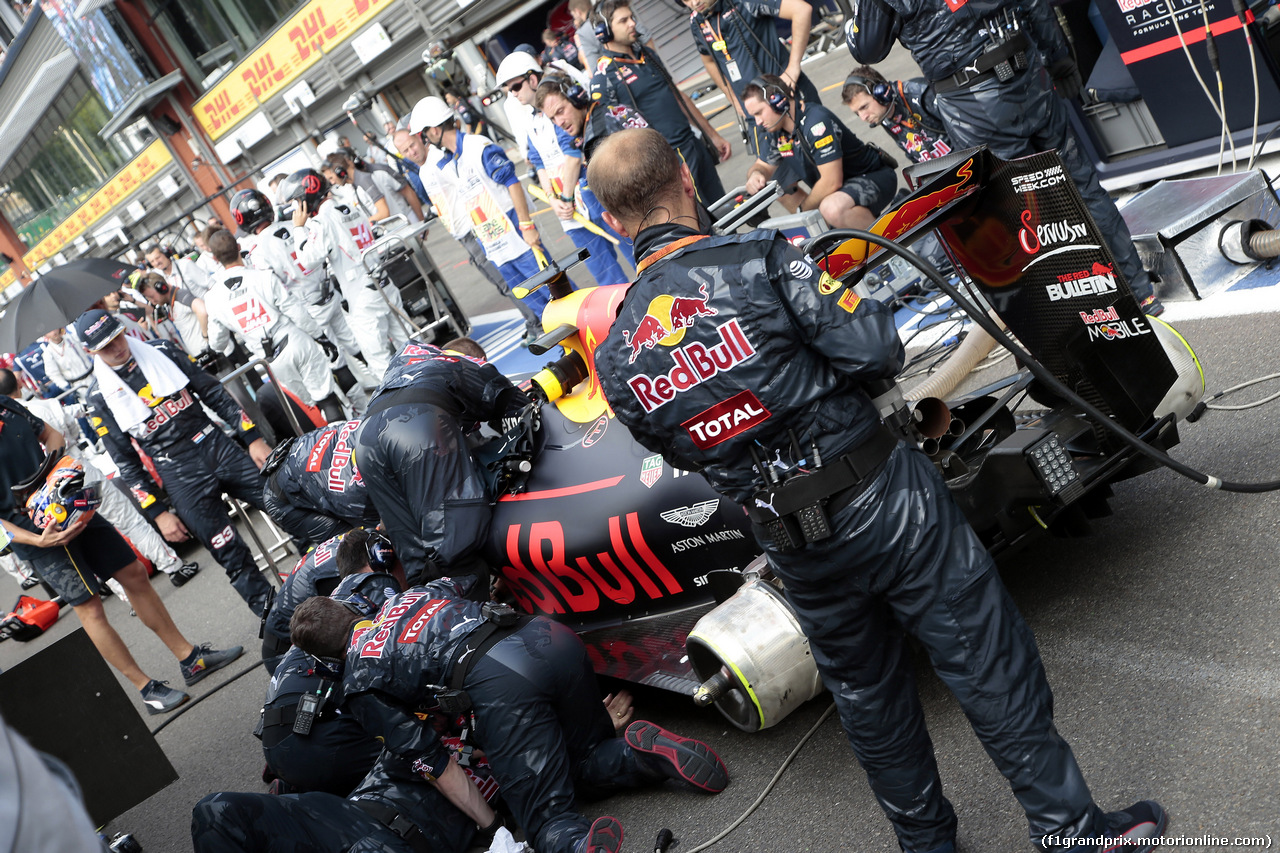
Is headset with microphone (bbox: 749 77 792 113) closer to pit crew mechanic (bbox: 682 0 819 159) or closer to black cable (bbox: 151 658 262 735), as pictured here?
pit crew mechanic (bbox: 682 0 819 159)

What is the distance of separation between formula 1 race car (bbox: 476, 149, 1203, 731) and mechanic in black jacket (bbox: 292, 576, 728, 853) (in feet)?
0.96

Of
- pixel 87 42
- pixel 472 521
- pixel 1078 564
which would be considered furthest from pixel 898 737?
pixel 87 42

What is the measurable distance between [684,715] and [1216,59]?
4117 mm

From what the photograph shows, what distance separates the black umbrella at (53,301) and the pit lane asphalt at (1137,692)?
3.01 metres

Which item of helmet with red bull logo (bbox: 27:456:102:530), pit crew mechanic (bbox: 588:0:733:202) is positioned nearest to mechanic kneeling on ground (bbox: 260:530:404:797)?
helmet with red bull logo (bbox: 27:456:102:530)

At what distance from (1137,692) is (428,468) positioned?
8.77 ft

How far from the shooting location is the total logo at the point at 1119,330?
3.21 meters

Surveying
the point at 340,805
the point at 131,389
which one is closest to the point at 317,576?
the point at 340,805

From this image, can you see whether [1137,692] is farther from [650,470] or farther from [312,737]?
[312,737]

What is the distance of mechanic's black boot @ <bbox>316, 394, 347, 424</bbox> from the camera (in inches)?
334

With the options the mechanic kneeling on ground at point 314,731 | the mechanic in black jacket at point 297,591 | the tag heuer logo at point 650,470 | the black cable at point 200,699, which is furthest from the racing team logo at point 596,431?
the black cable at point 200,699

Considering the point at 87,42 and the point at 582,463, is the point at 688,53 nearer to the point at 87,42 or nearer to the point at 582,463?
the point at 582,463

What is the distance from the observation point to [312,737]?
156 inches

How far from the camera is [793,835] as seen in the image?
3162 mm
